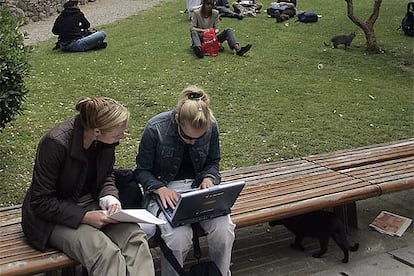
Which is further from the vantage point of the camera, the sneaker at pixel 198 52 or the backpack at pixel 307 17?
the backpack at pixel 307 17

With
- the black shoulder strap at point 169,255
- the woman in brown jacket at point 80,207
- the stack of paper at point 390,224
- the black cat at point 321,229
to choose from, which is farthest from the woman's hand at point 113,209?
the stack of paper at point 390,224

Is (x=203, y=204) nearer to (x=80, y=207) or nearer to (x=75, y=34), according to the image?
(x=80, y=207)

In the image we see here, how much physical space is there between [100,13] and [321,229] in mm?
13707

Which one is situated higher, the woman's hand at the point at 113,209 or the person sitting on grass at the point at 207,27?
the woman's hand at the point at 113,209

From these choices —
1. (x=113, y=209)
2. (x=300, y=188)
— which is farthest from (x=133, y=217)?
(x=300, y=188)

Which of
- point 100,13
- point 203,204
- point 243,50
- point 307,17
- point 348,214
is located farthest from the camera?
point 100,13

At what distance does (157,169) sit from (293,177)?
115 cm

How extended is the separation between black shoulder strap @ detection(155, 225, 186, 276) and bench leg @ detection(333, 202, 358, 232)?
1.62 metres

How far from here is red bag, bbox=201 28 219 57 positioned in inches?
446

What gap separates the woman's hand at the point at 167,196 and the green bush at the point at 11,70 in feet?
6.53

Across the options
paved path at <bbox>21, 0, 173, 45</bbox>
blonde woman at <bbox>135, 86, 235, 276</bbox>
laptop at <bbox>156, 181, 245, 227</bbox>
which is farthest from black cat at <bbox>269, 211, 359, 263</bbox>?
paved path at <bbox>21, 0, 173, 45</bbox>

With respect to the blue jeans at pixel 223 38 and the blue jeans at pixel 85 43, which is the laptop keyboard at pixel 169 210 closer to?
the blue jeans at pixel 223 38

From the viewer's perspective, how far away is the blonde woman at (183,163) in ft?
13.3

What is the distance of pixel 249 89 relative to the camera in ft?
30.5
